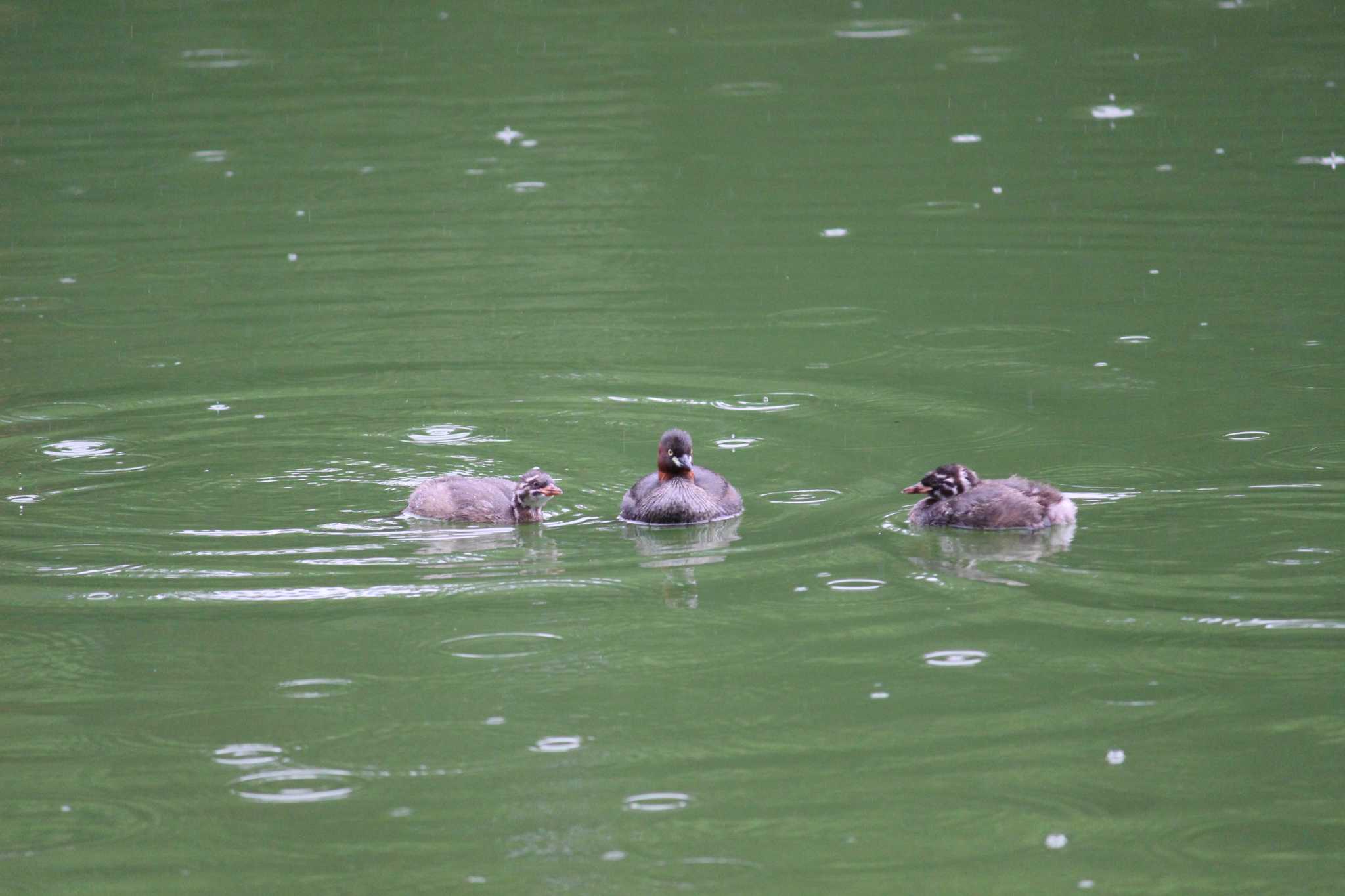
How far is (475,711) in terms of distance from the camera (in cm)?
743

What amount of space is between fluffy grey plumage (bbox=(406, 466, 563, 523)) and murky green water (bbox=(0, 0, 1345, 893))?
0.22 m

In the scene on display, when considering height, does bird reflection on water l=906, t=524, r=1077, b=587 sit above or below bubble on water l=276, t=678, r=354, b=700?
above

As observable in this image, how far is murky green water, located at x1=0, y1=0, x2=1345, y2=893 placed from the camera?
6.53m

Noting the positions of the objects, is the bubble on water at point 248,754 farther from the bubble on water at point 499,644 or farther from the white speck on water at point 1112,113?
the white speck on water at point 1112,113

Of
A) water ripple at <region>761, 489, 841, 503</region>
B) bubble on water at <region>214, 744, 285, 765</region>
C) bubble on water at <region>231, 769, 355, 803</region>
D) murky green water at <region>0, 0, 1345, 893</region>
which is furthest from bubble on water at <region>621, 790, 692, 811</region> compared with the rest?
water ripple at <region>761, 489, 841, 503</region>

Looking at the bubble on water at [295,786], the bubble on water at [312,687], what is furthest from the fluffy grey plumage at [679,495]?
the bubble on water at [295,786]

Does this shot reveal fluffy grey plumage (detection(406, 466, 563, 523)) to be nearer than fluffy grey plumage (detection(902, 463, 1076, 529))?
No

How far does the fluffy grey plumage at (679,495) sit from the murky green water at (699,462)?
123 millimetres

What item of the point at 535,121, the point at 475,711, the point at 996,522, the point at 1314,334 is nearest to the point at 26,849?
the point at 475,711

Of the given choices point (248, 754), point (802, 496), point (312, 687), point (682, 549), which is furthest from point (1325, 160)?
point (248, 754)

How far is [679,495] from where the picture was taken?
9984 millimetres

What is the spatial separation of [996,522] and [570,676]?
3.01m

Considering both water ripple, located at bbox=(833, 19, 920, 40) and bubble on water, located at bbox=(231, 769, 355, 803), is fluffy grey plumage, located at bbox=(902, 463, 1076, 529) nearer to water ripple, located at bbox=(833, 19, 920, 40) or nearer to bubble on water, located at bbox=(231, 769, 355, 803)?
bubble on water, located at bbox=(231, 769, 355, 803)

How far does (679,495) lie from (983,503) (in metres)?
1.63
